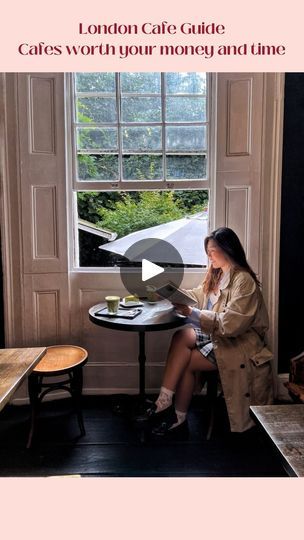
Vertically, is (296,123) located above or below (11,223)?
above

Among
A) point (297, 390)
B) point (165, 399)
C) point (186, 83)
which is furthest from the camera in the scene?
point (186, 83)

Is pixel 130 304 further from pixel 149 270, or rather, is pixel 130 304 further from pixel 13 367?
pixel 13 367

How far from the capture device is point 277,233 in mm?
2863

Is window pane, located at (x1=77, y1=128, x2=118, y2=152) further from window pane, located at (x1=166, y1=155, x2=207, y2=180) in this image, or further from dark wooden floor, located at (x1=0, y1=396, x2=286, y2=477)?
dark wooden floor, located at (x1=0, y1=396, x2=286, y2=477)

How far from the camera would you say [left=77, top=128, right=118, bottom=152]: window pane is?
2.97m

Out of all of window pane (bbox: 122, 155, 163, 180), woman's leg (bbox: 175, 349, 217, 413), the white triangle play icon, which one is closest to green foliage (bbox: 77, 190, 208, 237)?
window pane (bbox: 122, 155, 163, 180)

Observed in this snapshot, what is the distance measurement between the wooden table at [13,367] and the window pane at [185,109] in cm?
196

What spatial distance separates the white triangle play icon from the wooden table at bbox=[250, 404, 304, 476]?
1.68 metres

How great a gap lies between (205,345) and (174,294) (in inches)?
15.2

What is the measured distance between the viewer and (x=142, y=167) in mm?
2990

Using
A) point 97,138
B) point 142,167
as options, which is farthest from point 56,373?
point 97,138
